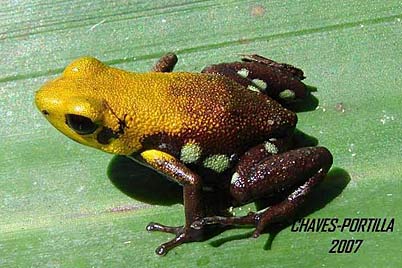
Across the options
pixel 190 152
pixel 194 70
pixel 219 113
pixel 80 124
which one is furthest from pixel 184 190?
pixel 194 70

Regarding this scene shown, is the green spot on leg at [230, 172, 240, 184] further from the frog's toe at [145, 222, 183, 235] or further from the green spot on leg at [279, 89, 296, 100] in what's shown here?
the green spot on leg at [279, 89, 296, 100]

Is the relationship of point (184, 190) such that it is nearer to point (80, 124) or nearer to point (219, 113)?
point (219, 113)

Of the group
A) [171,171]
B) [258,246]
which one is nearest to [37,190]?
[171,171]

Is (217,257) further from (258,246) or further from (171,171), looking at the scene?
(171,171)

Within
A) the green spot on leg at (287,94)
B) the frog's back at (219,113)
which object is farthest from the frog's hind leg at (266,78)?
the frog's back at (219,113)

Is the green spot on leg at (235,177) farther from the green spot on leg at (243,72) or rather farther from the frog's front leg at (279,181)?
the green spot on leg at (243,72)
